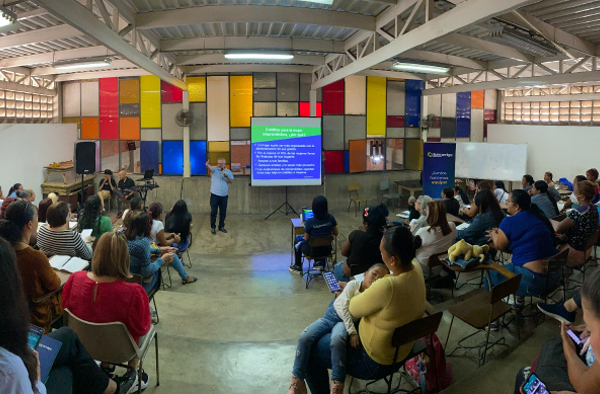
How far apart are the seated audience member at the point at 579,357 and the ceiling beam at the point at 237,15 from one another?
5.30m

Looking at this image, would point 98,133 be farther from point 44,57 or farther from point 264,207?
point 264,207

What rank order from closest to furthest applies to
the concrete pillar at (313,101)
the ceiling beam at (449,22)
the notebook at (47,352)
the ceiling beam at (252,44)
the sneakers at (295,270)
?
the notebook at (47,352) < the ceiling beam at (449,22) < the sneakers at (295,270) < the ceiling beam at (252,44) < the concrete pillar at (313,101)

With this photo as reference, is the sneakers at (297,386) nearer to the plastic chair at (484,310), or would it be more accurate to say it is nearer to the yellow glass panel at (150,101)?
the plastic chair at (484,310)

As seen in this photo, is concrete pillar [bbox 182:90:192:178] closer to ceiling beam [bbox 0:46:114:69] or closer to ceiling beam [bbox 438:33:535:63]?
ceiling beam [bbox 0:46:114:69]

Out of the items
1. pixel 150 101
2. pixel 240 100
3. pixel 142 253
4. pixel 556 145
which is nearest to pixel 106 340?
pixel 142 253

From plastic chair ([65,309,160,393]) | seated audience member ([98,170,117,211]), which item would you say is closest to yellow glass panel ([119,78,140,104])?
seated audience member ([98,170,117,211])

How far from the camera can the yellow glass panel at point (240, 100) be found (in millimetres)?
11156

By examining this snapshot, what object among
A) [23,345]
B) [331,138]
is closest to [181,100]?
[331,138]

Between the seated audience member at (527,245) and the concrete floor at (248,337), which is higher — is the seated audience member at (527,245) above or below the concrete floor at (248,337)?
above

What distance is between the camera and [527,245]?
3934 millimetres

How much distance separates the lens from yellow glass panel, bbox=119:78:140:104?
37.6 ft

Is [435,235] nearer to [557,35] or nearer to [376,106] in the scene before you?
[557,35]

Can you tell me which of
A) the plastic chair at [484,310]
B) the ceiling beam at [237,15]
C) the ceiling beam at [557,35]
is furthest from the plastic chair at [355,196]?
the plastic chair at [484,310]

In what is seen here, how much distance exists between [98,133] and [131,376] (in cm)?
1042
